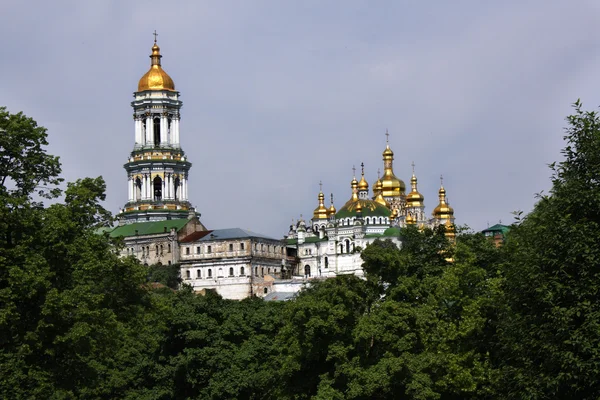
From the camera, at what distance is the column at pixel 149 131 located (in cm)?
14688

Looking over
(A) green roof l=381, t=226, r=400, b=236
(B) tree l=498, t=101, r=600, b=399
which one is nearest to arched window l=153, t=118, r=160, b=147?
(A) green roof l=381, t=226, r=400, b=236

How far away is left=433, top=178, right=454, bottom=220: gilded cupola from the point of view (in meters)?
162

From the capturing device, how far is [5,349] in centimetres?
3534

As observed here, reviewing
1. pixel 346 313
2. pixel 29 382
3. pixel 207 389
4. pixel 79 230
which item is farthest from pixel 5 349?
pixel 207 389

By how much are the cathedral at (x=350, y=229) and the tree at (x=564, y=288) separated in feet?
334

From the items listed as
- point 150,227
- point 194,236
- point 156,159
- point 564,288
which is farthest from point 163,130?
point 564,288

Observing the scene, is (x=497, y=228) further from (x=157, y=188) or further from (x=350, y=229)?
(x=157, y=188)

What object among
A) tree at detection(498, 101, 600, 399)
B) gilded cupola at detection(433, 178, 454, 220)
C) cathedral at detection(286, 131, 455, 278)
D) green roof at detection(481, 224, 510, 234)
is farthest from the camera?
gilded cupola at detection(433, 178, 454, 220)

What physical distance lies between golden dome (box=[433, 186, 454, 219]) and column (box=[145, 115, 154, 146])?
1577 inches

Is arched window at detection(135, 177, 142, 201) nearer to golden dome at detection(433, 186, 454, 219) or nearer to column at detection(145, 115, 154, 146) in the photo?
column at detection(145, 115, 154, 146)

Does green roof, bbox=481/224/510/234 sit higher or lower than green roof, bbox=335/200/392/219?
lower

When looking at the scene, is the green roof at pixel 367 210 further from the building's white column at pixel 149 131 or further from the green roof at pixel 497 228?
the building's white column at pixel 149 131

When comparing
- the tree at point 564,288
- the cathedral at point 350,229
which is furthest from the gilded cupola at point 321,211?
the tree at point 564,288

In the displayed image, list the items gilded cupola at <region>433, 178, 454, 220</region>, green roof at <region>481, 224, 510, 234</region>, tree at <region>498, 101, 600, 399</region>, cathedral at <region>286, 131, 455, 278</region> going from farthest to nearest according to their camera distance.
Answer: gilded cupola at <region>433, 178, 454, 220</region>
cathedral at <region>286, 131, 455, 278</region>
green roof at <region>481, 224, 510, 234</region>
tree at <region>498, 101, 600, 399</region>
